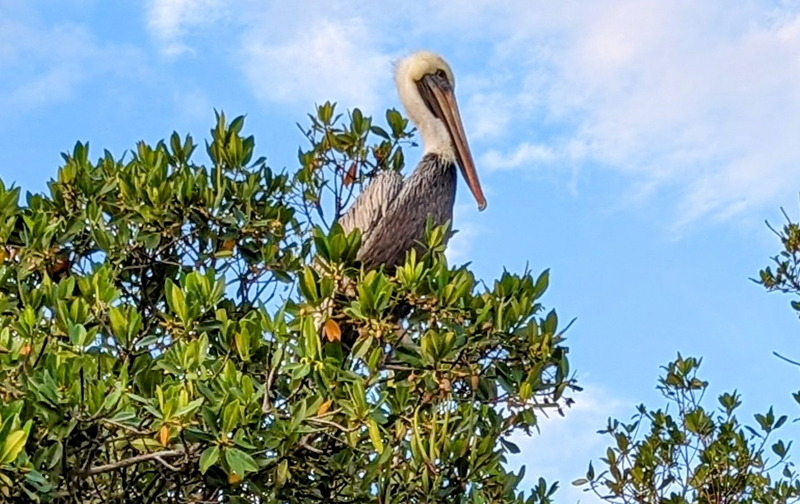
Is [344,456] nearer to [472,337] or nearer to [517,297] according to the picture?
[472,337]

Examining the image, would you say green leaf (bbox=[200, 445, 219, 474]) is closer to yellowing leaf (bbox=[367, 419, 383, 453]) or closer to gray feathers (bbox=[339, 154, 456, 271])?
yellowing leaf (bbox=[367, 419, 383, 453])

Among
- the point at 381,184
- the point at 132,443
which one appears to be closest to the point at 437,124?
the point at 381,184

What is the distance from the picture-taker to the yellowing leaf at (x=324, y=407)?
3602 mm

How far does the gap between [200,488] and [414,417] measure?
899mm

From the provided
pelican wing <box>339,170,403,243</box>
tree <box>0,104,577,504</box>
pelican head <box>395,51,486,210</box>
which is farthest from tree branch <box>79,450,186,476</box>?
pelican head <box>395,51,486,210</box>

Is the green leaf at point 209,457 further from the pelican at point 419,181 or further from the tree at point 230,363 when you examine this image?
the pelican at point 419,181

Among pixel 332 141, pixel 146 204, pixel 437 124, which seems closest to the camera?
pixel 146 204

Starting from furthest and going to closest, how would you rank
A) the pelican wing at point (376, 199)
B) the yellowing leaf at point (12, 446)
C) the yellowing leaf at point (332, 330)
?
the pelican wing at point (376, 199) < the yellowing leaf at point (332, 330) < the yellowing leaf at point (12, 446)

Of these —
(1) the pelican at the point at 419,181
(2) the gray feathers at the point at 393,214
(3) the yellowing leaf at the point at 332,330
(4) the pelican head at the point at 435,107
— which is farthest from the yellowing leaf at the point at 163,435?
(4) the pelican head at the point at 435,107

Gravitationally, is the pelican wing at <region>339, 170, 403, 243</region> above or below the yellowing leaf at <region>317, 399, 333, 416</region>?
above

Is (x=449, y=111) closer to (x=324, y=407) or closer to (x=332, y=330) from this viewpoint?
(x=332, y=330)

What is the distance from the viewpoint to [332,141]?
5852 millimetres

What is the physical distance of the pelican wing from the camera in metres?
6.40

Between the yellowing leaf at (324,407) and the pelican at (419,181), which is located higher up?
the pelican at (419,181)
